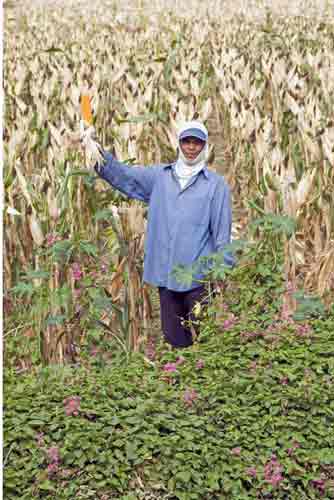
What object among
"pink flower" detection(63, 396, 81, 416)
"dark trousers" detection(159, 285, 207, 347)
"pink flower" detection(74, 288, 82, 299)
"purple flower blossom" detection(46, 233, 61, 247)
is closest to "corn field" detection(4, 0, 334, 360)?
"purple flower blossom" detection(46, 233, 61, 247)

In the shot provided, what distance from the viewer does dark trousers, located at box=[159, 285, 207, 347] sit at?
5.37 metres

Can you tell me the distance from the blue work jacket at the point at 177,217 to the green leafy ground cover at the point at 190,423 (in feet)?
1.67

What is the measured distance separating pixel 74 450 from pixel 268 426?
2.81ft

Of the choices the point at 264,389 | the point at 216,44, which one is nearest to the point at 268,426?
the point at 264,389

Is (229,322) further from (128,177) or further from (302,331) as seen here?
(128,177)

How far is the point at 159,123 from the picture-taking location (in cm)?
904

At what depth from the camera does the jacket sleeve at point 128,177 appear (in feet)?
17.6

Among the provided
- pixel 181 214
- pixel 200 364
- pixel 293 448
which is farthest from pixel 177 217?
pixel 293 448

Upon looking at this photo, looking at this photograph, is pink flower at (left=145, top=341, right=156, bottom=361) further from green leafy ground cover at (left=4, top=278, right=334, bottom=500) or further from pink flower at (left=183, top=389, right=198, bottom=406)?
pink flower at (left=183, top=389, right=198, bottom=406)

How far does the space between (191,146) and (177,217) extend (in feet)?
1.31

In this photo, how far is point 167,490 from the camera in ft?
13.1

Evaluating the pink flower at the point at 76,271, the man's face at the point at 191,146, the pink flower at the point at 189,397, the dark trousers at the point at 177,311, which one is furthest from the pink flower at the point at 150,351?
the man's face at the point at 191,146

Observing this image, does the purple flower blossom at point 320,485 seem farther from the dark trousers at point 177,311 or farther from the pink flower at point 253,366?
the dark trousers at point 177,311

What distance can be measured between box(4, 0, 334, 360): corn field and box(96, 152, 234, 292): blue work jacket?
24 cm
